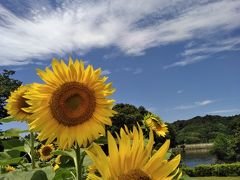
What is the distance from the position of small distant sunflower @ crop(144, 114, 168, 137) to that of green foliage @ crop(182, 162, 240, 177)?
113 feet

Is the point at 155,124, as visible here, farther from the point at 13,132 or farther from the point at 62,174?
the point at 62,174

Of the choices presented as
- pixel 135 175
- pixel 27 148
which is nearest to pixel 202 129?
pixel 27 148

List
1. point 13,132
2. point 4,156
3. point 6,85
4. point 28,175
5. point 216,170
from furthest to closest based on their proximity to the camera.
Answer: point 6,85 < point 216,170 < point 4,156 < point 13,132 < point 28,175

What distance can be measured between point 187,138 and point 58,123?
107553mm

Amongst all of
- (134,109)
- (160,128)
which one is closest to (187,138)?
(134,109)

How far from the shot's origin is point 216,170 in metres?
39.5

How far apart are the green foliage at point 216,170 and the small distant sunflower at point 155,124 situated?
34384 mm

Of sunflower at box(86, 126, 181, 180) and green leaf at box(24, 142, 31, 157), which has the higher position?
green leaf at box(24, 142, 31, 157)

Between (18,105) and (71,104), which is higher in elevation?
(18,105)

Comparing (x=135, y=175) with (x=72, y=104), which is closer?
(x=135, y=175)

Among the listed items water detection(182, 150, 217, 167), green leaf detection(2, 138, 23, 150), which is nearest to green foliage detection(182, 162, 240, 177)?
water detection(182, 150, 217, 167)

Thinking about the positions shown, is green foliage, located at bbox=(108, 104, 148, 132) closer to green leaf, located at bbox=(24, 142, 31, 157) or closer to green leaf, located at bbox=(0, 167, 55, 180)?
green leaf, located at bbox=(24, 142, 31, 157)

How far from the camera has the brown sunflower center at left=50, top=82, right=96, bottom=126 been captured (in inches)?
96.6

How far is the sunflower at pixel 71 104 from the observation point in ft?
7.86
